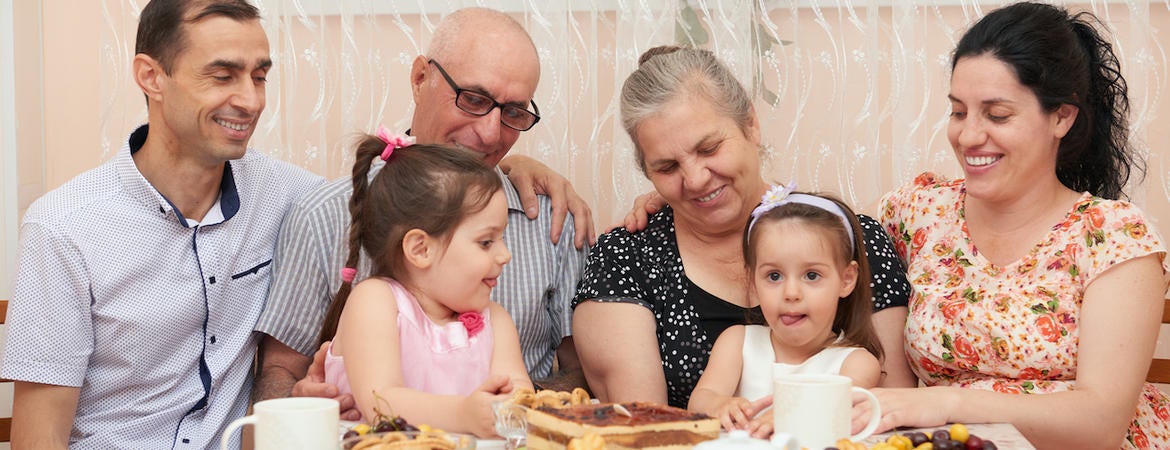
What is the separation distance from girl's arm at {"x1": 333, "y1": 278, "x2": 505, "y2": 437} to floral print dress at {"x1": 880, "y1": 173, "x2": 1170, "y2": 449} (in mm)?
949

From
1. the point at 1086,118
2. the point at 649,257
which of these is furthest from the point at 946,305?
the point at 649,257

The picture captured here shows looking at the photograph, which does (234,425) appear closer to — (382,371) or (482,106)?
(382,371)

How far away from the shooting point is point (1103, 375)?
1.94 metres

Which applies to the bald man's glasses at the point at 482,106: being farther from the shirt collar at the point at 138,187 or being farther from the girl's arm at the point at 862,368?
the girl's arm at the point at 862,368

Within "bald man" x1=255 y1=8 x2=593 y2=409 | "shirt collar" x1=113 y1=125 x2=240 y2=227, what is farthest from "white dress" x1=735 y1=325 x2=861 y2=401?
"shirt collar" x1=113 y1=125 x2=240 y2=227

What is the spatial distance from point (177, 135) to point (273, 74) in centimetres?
86

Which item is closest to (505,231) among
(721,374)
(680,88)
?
(680,88)

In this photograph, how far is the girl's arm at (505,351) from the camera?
75.5 inches

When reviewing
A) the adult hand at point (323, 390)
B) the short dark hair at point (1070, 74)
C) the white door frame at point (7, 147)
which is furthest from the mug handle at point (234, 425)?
the white door frame at point (7, 147)

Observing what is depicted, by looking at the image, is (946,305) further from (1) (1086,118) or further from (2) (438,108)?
(2) (438,108)

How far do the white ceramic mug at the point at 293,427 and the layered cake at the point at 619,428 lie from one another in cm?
23

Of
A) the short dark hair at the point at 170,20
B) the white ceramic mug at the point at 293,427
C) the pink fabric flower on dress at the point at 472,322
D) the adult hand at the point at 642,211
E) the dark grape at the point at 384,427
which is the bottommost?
the dark grape at the point at 384,427

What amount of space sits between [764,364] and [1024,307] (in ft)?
1.53

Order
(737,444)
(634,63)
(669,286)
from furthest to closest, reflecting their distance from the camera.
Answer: (634,63) < (669,286) < (737,444)
